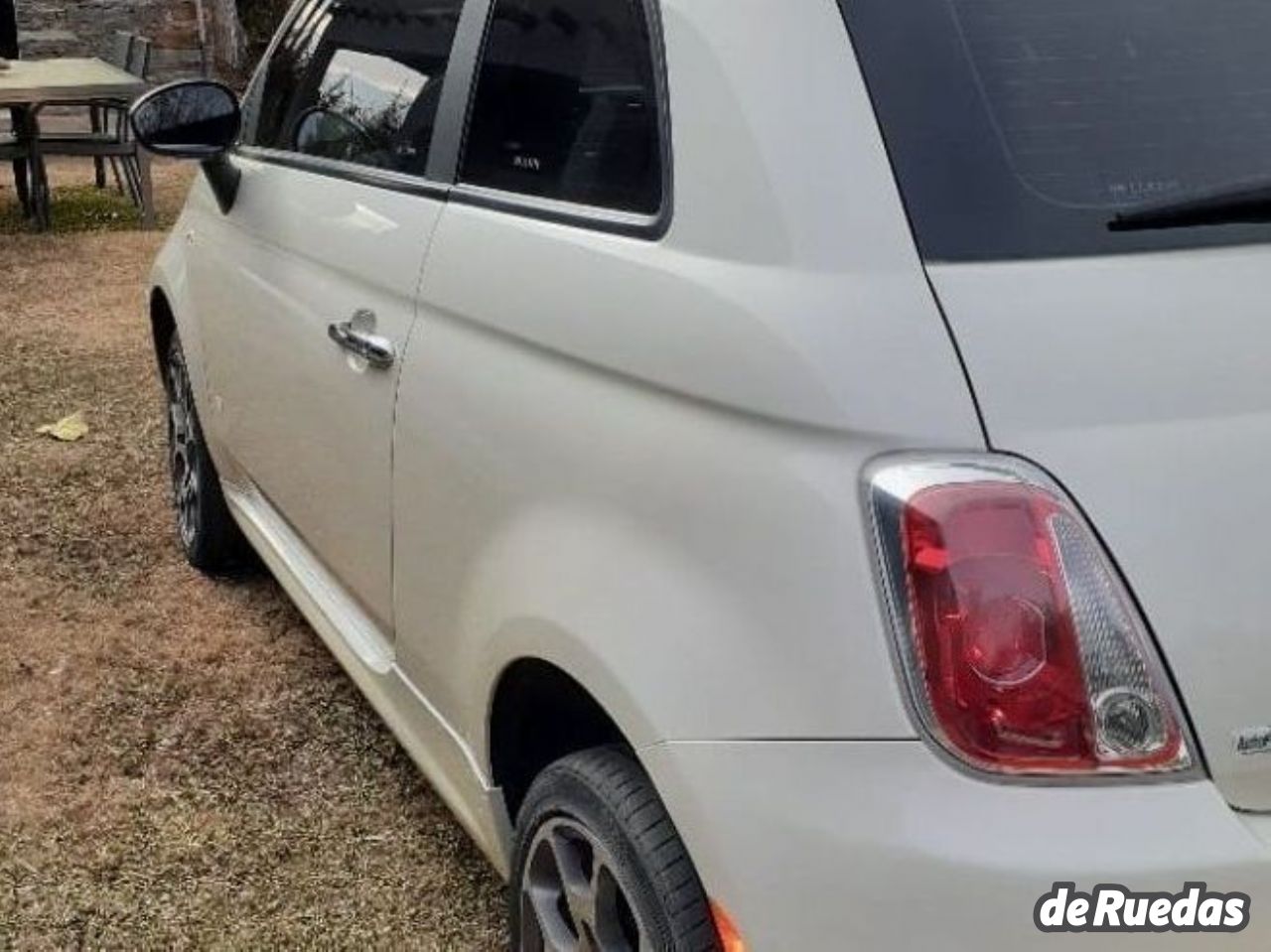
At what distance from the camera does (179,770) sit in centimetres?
326

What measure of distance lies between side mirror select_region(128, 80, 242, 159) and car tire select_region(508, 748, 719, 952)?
190 cm

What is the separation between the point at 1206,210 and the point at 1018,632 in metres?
0.52

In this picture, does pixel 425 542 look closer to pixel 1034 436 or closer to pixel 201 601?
pixel 1034 436

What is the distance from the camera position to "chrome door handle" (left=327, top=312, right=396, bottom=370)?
8.05ft

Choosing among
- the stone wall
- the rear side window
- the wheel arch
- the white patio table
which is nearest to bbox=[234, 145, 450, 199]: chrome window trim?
the rear side window

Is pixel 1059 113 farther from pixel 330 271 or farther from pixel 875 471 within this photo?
pixel 330 271

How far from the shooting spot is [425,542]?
237 centimetres

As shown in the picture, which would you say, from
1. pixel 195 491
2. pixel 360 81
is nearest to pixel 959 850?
pixel 360 81

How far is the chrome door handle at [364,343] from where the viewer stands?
245 cm

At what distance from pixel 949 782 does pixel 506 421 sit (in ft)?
2.69

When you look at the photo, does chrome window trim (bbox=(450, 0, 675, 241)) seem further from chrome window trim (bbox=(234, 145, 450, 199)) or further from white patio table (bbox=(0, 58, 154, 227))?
white patio table (bbox=(0, 58, 154, 227))

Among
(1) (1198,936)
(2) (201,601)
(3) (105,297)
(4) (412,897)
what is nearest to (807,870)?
(1) (1198,936)

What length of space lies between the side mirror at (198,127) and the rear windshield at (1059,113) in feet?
6.84

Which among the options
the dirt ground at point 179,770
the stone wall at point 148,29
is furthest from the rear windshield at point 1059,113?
the stone wall at point 148,29
